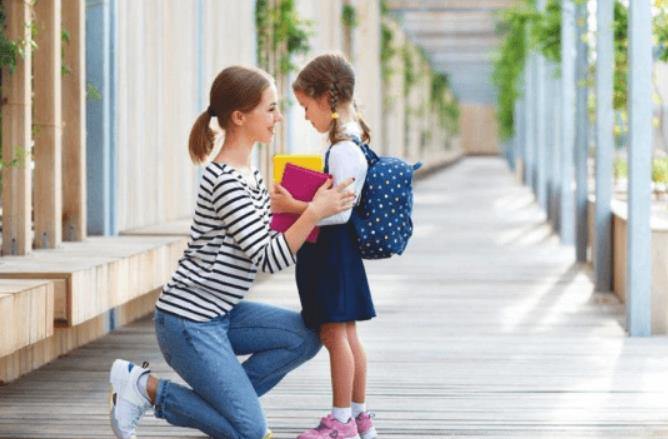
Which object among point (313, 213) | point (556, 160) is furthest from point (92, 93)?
point (556, 160)

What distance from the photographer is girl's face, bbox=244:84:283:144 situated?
160 inches

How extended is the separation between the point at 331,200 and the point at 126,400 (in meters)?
0.82

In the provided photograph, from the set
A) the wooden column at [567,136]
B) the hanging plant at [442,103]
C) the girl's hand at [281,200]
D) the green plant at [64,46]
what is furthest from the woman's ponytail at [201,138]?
the hanging plant at [442,103]

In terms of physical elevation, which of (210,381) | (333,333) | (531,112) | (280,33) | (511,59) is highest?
(511,59)

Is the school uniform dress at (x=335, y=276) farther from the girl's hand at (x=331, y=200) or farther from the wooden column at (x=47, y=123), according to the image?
the wooden column at (x=47, y=123)

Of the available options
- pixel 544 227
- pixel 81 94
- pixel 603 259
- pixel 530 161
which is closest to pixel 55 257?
pixel 81 94

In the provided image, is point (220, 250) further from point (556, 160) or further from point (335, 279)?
point (556, 160)

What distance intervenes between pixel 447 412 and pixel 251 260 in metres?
1.21

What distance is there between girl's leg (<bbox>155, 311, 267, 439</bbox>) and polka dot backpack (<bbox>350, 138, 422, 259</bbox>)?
0.47 m

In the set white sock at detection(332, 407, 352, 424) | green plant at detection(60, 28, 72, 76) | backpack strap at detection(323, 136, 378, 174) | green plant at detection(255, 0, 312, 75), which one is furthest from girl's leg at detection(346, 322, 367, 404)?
green plant at detection(255, 0, 312, 75)

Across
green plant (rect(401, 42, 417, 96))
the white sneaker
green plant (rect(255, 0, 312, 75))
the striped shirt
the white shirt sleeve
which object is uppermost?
green plant (rect(401, 42, 417, 96))

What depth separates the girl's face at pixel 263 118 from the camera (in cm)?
407

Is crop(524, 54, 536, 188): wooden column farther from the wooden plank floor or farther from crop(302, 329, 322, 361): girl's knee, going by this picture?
crop(302, 329, 322, 361): girl's knee

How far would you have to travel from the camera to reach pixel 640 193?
678cm
